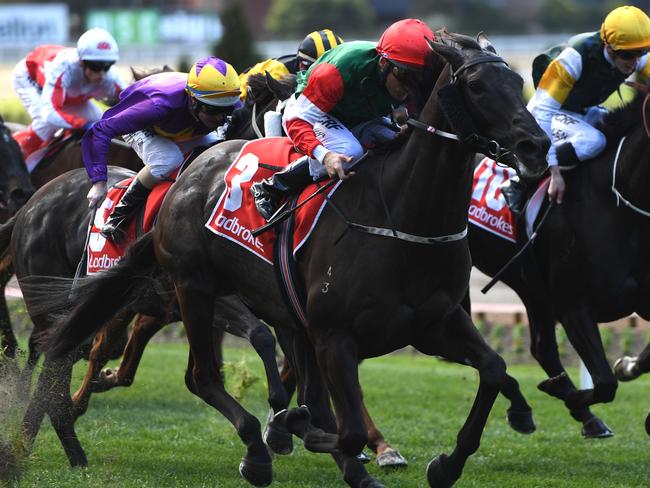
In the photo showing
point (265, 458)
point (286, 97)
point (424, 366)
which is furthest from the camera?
point (424, 366)

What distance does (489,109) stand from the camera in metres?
4.82

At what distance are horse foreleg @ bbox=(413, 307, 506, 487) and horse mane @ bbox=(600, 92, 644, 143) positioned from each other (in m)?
2.02

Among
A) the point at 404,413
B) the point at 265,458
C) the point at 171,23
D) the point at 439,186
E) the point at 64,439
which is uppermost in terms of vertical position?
the point at 439,186

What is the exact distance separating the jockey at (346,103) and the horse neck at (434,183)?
0.81 feet

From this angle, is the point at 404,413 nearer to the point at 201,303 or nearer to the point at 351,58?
the point at 201,303

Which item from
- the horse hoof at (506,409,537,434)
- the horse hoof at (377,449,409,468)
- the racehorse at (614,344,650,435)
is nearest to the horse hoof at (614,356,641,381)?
the racehorse at (614,344,650,435)

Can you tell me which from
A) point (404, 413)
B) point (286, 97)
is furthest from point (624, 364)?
point (286, 97)

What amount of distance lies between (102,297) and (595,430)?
9.86 ft

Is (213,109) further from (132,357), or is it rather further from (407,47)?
(132,357)

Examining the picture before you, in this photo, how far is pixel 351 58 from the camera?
536 centimetres

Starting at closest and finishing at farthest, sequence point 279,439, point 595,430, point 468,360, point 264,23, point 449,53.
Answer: point 449,53 < point 468,360 < point 279,439 < point 595,430 < point 264,23

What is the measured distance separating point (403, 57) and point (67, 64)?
188 inches

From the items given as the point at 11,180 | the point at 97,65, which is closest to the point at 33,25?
the point at 97,65

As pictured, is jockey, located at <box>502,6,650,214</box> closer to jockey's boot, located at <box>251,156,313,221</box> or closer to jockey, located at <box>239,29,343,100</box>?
jockey, located at <box>239,29,343,100</box>
